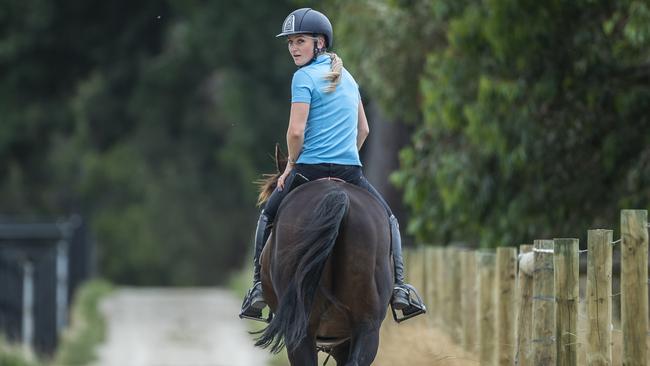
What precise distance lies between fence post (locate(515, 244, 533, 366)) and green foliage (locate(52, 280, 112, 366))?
32.8ft

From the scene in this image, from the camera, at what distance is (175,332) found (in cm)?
2341

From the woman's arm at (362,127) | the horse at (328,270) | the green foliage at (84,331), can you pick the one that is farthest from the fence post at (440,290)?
the horse at (328,270)

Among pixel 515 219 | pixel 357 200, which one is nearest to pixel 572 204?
pixel 515 219

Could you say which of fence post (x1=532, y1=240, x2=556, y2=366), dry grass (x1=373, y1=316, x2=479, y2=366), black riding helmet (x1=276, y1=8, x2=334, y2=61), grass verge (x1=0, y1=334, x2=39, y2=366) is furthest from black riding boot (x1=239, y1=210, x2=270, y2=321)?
grass verge (x1=0, y1=334, x2=39, y2=366)

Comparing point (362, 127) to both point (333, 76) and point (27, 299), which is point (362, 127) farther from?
point (27, 299)

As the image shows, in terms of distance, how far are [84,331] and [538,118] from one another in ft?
29.8

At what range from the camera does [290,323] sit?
8.08m

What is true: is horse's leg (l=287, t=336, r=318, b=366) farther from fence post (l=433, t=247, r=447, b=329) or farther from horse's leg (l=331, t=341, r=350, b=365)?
fence post (l=433, t=247, r=447, b=329)

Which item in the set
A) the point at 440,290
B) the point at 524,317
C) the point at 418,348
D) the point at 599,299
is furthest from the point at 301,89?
the point at 440,290

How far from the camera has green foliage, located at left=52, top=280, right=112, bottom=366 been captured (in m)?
19.2

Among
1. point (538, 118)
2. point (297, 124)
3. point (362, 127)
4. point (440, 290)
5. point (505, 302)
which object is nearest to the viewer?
point (297, 124)

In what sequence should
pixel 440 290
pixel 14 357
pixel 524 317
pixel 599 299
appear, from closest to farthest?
pixel 599 299 < pixel 524 317 < pixel 440 290 < pixel 14 357

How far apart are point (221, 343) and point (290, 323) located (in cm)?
1371

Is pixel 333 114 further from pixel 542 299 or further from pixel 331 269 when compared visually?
pixel 542 299
